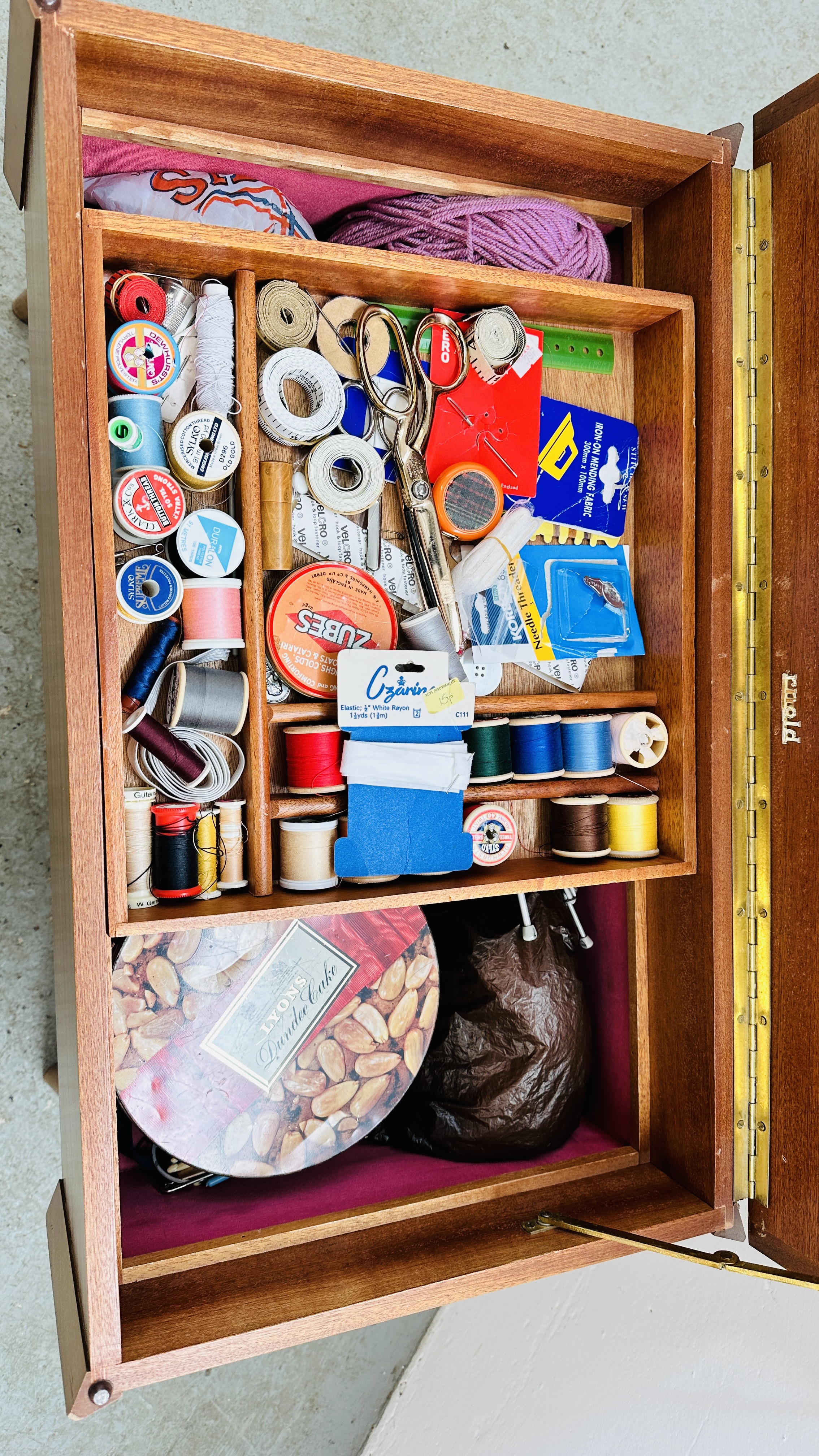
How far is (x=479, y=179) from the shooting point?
1393 millimetres

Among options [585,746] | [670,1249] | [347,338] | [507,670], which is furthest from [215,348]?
[670,1249]

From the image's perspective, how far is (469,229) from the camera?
4.46ft

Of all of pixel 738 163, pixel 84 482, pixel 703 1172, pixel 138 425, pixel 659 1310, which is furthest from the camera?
pixel 738 163

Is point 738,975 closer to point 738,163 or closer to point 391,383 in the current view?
point 391,383

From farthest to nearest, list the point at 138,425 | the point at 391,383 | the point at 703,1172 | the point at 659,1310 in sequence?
the point at 659,1310, the point at 703,1172, the point at 391,383, the point at 138,425

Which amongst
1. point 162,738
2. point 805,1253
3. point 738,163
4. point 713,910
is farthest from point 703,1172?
point 738,163

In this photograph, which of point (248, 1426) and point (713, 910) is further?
point (248, 1426)

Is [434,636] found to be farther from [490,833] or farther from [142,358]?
[142,358]

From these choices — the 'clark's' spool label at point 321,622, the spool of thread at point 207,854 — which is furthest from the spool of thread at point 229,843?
the 'clark's' spool label at point 321,622

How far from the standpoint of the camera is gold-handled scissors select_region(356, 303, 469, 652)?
4.35ft

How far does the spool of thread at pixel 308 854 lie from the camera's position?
1.26 metres

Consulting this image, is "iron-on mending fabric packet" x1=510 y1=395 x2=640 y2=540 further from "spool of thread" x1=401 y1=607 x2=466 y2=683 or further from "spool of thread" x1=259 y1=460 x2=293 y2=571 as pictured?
"spool of thread" x1=259 y1=460 x2=293 y2=571

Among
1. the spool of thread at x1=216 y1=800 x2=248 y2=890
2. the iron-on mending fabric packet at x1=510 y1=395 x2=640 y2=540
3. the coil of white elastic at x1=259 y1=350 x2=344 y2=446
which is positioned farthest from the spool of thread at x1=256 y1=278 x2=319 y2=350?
the spool of thread at x1=216 y1=800 x2=248 y2=890

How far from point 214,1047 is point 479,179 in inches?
53.6
